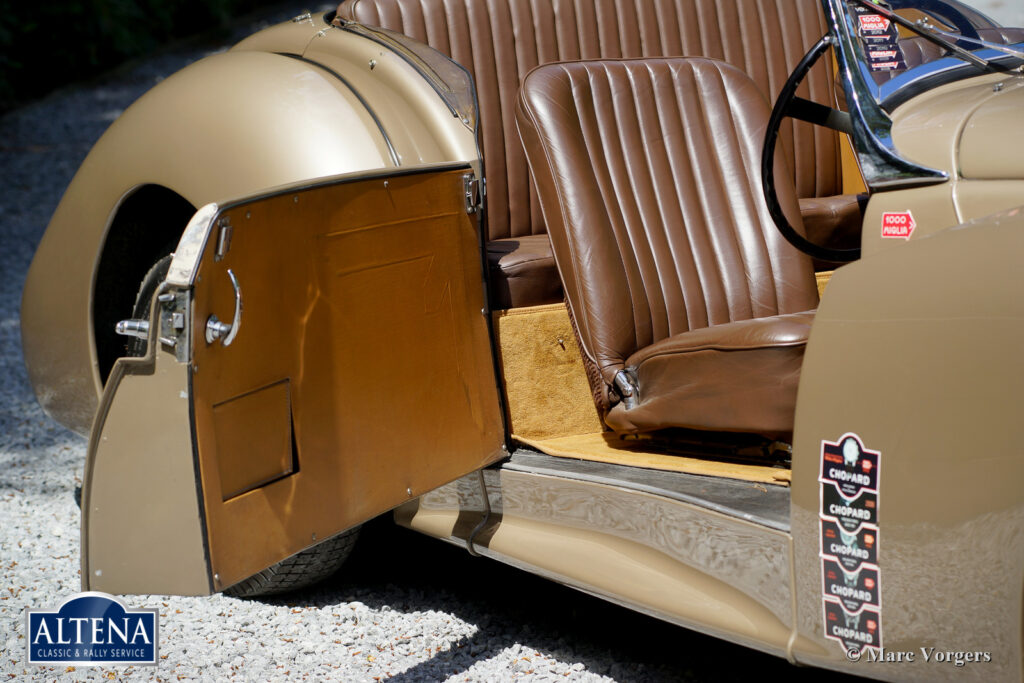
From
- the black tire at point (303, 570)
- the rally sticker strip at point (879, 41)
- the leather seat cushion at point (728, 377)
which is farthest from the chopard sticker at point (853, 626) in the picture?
the black tire at point (303, 570)

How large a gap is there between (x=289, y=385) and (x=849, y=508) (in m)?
0.95

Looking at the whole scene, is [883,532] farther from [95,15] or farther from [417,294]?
[95,15]

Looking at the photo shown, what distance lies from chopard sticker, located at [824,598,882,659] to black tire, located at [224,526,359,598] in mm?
1295

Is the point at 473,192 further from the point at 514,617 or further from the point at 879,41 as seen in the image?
the point at 514,617

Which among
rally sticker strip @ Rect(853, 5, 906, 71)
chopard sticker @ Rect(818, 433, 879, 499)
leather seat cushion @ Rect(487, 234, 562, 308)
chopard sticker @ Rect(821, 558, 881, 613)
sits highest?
rally sticker strip @ Rect(853, 5, 906, 71)

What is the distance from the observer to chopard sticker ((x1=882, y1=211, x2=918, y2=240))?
1812mm

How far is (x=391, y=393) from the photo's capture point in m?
Answer: 2.04

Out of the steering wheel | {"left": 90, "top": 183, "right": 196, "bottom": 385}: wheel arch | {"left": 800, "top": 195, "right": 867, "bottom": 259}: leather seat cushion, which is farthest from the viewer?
{"left": 800, "top": 195, "right": 867, "bottom": 259}: leather seat cushion

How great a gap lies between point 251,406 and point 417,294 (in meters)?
0.47

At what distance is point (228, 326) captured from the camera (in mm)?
1693

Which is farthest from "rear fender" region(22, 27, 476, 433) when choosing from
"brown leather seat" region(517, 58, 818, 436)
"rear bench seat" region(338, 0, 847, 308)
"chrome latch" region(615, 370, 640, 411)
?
"chrome latch" region(615, 370, 640, 411)

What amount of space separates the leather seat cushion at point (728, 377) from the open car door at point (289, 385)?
0.40 meters

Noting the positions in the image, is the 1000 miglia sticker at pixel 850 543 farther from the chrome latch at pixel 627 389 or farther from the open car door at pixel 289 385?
the open car door at pixel 289 385

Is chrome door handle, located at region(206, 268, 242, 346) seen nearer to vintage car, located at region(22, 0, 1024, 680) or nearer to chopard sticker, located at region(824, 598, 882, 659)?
vintage car, located at region(22, 0, 1024, 680)
